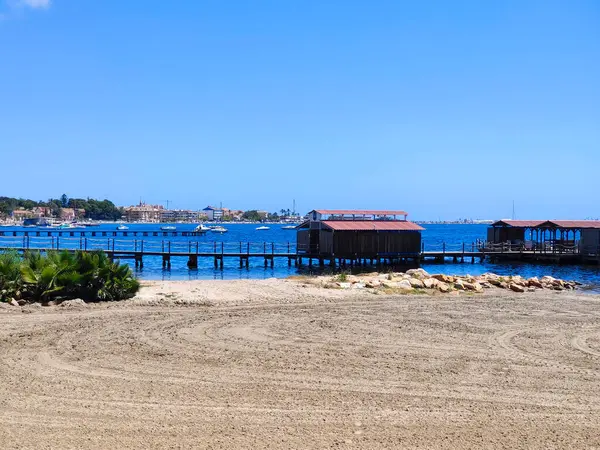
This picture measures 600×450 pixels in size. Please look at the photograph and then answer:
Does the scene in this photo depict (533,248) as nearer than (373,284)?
No

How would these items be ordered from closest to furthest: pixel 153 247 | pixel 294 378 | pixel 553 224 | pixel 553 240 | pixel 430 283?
pixel 294 378 → pixel 430 283 → pixel 553 224 → pixel 553 240 → pixel 153 247

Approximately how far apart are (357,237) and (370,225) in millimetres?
1730

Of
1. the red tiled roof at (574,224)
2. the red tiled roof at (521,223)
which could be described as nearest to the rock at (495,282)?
the red tiled roof at (574,224)

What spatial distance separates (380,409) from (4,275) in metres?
14.6

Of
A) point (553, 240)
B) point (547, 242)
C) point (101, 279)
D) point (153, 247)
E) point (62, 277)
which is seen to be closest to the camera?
point (62, 277)

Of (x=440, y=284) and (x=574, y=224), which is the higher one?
(x=574, y=224)

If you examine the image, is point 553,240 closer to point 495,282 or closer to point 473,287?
point 495,282

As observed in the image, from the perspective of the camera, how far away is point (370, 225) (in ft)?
163

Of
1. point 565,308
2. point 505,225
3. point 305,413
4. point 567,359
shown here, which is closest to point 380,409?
point 305,413

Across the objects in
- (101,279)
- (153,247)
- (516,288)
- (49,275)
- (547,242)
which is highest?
(49,275)

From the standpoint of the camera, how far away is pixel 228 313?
18219 millimetres

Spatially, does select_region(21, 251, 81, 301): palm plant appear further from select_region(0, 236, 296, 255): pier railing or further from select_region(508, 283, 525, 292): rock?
select_region(0, 236, 296, 255): pier railing

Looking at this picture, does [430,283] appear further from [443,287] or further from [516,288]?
[516,288]

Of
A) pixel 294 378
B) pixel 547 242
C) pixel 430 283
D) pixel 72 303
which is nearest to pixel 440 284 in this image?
pixel 430 283
